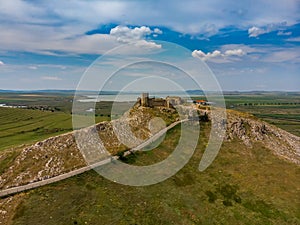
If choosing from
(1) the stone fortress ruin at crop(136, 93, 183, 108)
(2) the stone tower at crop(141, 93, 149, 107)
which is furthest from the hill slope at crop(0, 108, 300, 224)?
(1) the stone fortress ruin at crop(136, 93, 183, 108)

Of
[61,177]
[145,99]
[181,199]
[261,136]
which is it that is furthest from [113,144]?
[261,136]

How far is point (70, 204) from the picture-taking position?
31938 millimetres

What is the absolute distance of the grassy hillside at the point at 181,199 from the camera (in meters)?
30.8

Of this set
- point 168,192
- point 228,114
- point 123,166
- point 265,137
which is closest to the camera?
point 168,192

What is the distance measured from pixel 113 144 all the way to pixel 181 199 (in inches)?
723

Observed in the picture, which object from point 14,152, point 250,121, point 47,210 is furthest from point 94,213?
point 250,121

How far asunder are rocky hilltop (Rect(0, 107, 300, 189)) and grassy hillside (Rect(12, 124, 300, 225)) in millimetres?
4200

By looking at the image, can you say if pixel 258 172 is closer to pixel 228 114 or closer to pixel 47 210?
pixel 228 114

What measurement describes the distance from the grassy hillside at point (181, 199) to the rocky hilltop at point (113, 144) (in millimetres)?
4200

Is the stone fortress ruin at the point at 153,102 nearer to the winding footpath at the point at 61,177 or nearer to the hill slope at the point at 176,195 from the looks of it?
the winding footpath at the point at 61,177

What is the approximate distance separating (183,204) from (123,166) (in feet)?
40.1

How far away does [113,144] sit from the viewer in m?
48.4

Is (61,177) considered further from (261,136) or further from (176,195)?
(261,136)

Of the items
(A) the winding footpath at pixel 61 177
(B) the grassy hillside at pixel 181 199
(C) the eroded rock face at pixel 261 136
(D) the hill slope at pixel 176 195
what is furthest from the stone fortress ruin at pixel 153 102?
(B) the grassy hillside at pixel 181 199
